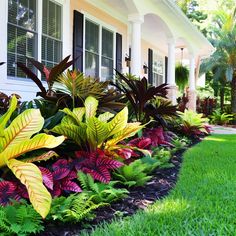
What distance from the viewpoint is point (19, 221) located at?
2057mm

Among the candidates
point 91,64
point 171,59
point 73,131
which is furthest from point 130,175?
point 171,59

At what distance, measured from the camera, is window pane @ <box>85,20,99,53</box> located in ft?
27.6

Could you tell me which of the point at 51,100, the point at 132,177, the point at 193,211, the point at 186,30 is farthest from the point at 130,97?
the point at 186,30

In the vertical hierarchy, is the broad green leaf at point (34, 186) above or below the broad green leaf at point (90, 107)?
below

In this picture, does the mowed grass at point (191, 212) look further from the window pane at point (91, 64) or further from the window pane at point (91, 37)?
the window pane at point (91, 37)

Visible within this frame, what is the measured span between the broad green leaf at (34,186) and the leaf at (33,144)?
82 mm

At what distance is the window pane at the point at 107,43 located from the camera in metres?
9.20

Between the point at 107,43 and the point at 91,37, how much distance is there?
91 centimetres

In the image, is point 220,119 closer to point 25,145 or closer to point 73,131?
point 73,131

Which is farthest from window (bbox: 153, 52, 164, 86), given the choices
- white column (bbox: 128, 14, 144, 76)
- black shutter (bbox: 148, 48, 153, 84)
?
white column (bbox: 128, 14, 144, 76)

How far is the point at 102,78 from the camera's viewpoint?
30.4 feet

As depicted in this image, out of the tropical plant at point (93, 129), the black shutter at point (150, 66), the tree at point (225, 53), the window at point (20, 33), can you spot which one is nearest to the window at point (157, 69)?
the black shutter at point (150, 66)

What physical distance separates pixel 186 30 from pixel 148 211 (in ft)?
33.3

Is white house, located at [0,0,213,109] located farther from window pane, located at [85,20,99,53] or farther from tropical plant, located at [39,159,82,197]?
tropical plant, located at [39,159,82,197]
